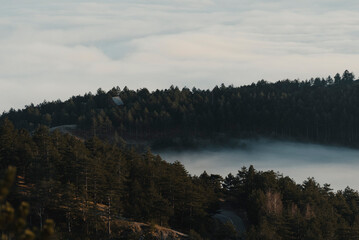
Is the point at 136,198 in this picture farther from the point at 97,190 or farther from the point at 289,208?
the point at 289,208

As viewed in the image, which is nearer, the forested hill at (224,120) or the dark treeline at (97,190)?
the dark treeline at (97,190)

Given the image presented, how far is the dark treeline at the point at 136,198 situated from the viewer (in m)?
56.9

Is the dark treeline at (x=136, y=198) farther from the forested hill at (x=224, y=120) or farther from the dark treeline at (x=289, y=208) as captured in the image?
the forested hill at (x=224, y=120)

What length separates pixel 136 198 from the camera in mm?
65000

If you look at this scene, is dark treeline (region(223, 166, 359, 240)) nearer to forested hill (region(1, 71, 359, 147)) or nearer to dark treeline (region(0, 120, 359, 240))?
dark treeline (region(0, 120, 359, 240))

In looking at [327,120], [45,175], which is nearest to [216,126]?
[327,120]

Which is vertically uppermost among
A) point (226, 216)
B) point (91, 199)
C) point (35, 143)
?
point (35, 143)

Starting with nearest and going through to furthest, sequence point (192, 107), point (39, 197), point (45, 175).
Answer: point (39, 197) → point (45, 175) → point (192, 107)

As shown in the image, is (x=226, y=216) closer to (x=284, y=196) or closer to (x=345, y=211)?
(x=284, y=196)

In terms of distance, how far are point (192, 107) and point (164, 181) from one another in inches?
4704

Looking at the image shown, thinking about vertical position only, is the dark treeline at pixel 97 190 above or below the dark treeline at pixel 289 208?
above

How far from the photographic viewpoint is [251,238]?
5691 centimetres

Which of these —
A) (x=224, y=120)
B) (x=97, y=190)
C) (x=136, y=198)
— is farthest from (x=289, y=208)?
(x=224, y=120)

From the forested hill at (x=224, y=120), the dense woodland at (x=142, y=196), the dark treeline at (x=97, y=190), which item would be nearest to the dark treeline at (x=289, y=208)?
the dense woodland at (x=142, y=196)
